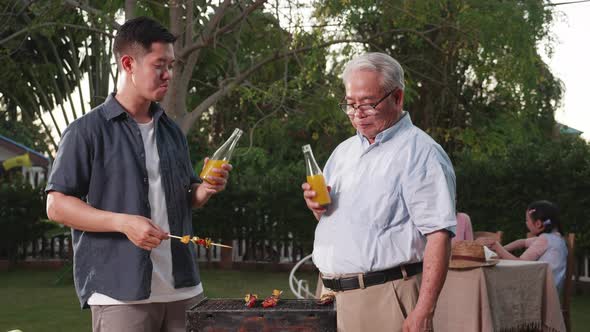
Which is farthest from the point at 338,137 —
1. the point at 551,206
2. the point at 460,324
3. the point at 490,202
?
the point at 460,324

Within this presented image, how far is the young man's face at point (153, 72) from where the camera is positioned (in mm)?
2986

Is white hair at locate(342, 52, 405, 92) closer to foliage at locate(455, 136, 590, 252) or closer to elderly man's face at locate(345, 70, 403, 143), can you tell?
elderly man's face at locate(345, 70, 403, 143)

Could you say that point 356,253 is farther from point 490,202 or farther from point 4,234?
point 4,234

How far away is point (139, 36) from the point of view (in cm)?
299

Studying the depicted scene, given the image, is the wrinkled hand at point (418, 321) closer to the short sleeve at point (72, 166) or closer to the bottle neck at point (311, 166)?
the bottle neck at point (311, 166)

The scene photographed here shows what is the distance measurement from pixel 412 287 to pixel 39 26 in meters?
11.1

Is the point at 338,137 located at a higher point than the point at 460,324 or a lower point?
higher

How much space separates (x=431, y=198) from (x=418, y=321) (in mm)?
434

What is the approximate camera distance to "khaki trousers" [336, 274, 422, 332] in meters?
3.15

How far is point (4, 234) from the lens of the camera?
17578 mm

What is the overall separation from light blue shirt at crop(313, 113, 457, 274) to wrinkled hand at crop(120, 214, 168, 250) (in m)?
0.78

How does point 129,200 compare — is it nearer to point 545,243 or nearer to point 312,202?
point 312,202

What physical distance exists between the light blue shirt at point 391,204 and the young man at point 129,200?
59 centimetres

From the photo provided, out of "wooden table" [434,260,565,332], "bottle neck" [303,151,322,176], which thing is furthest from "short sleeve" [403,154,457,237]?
"wooden table" [434,260,565,332]
